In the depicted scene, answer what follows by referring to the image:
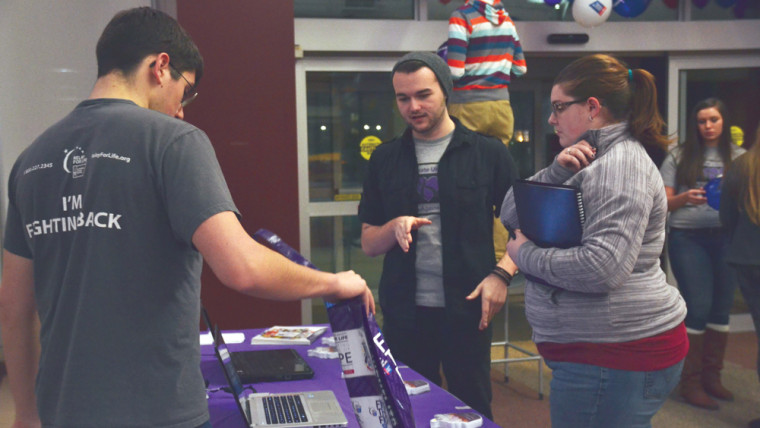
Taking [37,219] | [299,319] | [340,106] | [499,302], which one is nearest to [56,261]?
[37,219]

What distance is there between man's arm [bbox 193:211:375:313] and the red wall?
8.25 feet

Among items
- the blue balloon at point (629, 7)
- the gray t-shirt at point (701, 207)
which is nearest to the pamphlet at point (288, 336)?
the gray t-shirt at point (701, 207)

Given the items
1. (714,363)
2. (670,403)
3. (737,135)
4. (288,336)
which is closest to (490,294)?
(288,336)

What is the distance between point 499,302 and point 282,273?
101 centimetres

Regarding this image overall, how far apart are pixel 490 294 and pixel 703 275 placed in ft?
7.44

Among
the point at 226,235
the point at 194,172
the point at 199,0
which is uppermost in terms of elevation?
the point at 199,0

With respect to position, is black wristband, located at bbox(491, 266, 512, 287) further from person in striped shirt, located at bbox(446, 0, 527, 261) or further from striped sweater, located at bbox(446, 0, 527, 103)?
striped sweater, located at bbox(446, 0, 527, 103)

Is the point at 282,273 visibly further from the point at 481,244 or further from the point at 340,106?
the point at 340,106

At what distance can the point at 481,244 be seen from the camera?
90.7 inches

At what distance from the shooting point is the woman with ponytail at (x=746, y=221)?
311cm

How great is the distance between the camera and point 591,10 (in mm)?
4469

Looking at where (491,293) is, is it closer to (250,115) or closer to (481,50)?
(250,115)

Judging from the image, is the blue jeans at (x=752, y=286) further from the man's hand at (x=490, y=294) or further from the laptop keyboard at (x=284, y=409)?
the laptop keyboard at (x=284, y=409)

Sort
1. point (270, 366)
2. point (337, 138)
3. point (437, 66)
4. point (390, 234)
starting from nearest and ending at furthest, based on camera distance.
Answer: point (270, 366) → point (390, 234) → point (437, 66) → point (337, 138)
